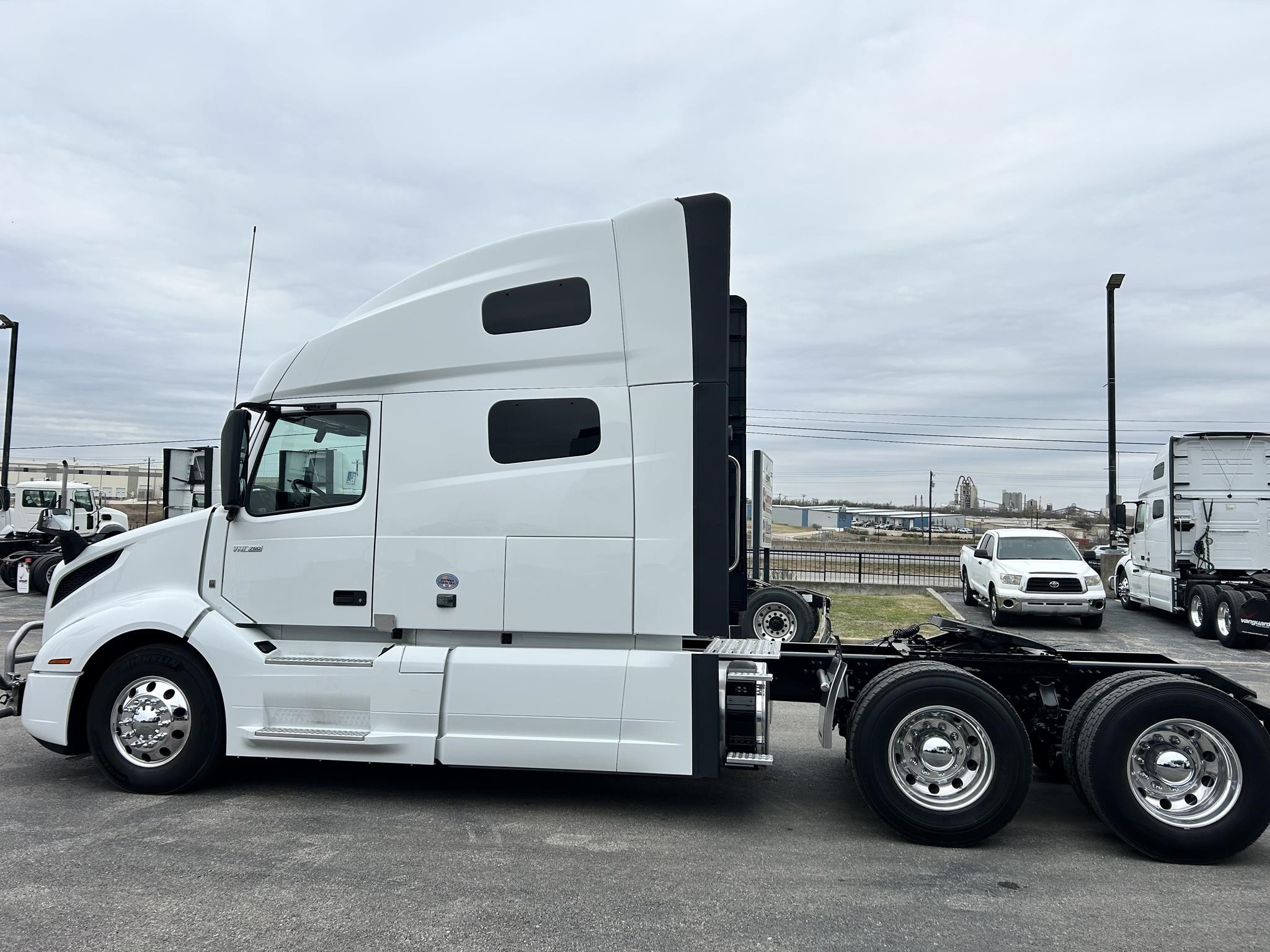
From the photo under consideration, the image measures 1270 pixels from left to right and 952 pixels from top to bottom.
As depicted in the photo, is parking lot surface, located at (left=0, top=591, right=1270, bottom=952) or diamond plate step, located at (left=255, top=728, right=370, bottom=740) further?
diamond plate step, located at (left=255, top=728, right=370, bottom=740)

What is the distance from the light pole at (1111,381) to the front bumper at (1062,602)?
7410 millimetres

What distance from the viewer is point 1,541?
72.3 feet

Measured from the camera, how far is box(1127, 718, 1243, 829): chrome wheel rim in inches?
194

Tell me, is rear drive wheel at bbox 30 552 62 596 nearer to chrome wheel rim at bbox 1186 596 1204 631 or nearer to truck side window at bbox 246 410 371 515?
truck side window at bbox 246 410 371 515

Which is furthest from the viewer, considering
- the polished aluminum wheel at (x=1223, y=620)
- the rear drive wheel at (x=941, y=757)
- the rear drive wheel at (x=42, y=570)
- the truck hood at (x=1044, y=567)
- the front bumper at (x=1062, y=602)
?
the rear drive wheel at (x=42, y=570)

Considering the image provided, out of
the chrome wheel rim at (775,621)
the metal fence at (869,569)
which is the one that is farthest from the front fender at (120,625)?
the metal fence at (869,569)

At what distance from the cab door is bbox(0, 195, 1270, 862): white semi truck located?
0.06 feet

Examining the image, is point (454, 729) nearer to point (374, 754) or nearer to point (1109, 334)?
point (374, 754)

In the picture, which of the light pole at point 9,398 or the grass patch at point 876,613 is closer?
the grass patch at point 876,613

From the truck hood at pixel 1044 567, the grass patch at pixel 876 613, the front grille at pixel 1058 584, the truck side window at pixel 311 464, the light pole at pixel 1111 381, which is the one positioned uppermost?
the light pole at pixel 1111 381

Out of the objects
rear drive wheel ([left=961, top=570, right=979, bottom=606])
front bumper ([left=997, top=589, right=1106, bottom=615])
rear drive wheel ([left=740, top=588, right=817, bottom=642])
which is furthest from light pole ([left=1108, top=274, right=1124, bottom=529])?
rear drive wheel ([left=740, top=588, right=817, bottom=642])

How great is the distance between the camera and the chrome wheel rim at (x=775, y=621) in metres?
11.0

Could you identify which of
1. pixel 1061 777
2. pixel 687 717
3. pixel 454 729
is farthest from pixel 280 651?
pixel 1061 777

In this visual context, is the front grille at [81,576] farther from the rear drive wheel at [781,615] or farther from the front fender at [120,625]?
the rear drive wheel at [781,615]
